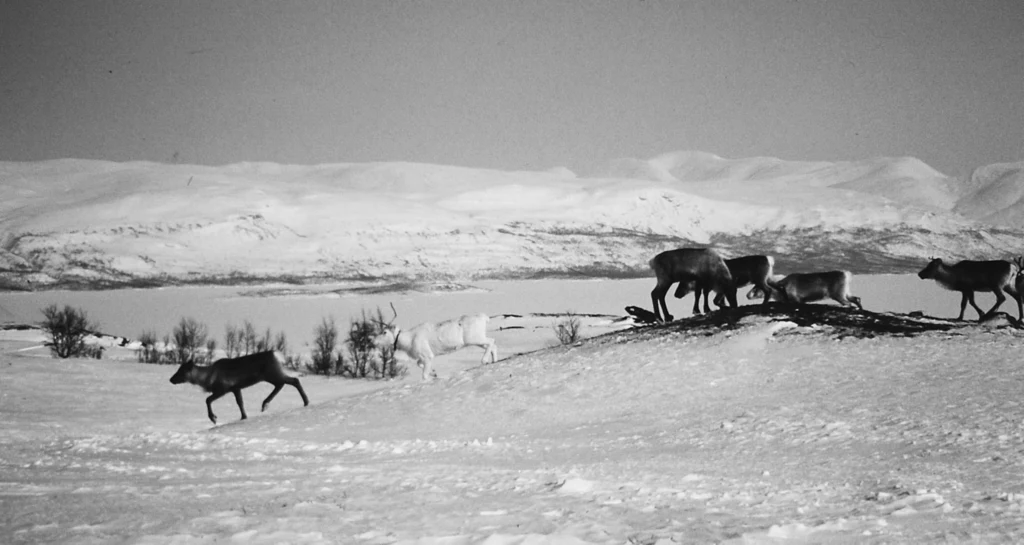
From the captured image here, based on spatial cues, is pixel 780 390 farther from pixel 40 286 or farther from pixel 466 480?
pixel 40 286

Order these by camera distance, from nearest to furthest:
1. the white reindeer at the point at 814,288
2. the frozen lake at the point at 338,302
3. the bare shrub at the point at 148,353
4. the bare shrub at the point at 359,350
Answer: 1. the white reindeer at the point at 814,288
2. the bare shrub at the point at 359,350
3. the bare shrub at the point at 148,353
4. the frozen lake at the point at 338,302

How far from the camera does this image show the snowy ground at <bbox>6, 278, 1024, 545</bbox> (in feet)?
18.6

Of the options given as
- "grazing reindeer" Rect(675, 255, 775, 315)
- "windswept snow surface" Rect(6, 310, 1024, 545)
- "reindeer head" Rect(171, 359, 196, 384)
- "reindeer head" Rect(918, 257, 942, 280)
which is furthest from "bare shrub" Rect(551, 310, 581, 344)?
"windswept snow surface" Rect(6, 310, 1024, 545)

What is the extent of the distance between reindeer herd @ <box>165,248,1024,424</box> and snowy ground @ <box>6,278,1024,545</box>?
1461mm

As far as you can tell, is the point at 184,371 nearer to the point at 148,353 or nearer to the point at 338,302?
the point at 148,353

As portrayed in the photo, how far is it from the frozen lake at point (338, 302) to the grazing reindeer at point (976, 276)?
40.9 m

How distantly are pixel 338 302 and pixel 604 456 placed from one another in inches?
3859

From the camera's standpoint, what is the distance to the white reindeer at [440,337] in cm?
2180

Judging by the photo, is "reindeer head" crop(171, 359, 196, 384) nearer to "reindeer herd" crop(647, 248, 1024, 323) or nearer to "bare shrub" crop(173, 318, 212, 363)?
"reindeer herd" crop(647, 248, 1024, 323)

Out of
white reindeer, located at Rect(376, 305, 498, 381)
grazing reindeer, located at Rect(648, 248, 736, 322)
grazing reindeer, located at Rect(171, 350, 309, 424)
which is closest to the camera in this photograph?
grazing reindeer, located at Rect(171, 350, 309, 424)

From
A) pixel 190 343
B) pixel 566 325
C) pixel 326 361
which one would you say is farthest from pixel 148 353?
pixel 566 325

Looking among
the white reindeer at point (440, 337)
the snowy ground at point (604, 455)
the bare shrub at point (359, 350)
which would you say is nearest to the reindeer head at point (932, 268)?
the snowy ground at point (604, 455)

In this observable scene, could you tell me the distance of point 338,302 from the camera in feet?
345

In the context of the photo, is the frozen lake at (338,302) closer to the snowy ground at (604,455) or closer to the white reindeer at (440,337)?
the white reindeer at (440,337)
